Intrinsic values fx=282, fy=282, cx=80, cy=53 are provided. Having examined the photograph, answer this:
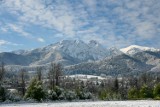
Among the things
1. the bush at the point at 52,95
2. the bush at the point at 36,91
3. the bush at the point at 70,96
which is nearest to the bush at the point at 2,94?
the bush at the point at 36,91

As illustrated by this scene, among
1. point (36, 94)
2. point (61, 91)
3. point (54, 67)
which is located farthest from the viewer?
point (54, 67)

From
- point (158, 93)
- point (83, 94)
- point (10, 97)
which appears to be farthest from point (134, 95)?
point (10, 97)

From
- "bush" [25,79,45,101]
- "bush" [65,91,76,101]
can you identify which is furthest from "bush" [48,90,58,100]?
"bush" [65,91,76,101]

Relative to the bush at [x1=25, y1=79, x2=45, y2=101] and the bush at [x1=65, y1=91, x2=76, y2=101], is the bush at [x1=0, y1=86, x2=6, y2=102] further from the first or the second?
the bush at [x1=65, y1=91, x2=76, y2=101]

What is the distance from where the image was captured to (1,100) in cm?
4734

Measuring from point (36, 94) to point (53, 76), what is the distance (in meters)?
45.2

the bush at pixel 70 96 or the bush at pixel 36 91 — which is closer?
the bush at pixel 36 91

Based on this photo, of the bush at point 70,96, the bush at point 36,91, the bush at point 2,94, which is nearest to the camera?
the bush at point 2,94

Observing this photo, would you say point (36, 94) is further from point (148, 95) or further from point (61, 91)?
point (148, 95)

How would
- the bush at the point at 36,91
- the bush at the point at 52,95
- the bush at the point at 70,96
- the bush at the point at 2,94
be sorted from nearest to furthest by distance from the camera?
the bush at the point at 2,94 → the bush at the point at 36,91 → the bush at the point at 52,95 → the bush at the point at 70,96

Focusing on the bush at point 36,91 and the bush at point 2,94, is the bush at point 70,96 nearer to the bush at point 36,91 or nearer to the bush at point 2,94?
the bush at point 36,91

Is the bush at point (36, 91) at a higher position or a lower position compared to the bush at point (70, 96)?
higher

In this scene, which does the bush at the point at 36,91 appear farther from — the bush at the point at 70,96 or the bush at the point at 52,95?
the bush at the point at 70,96

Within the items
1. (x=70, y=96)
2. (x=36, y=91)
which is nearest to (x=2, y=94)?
(x=36, y=91)
